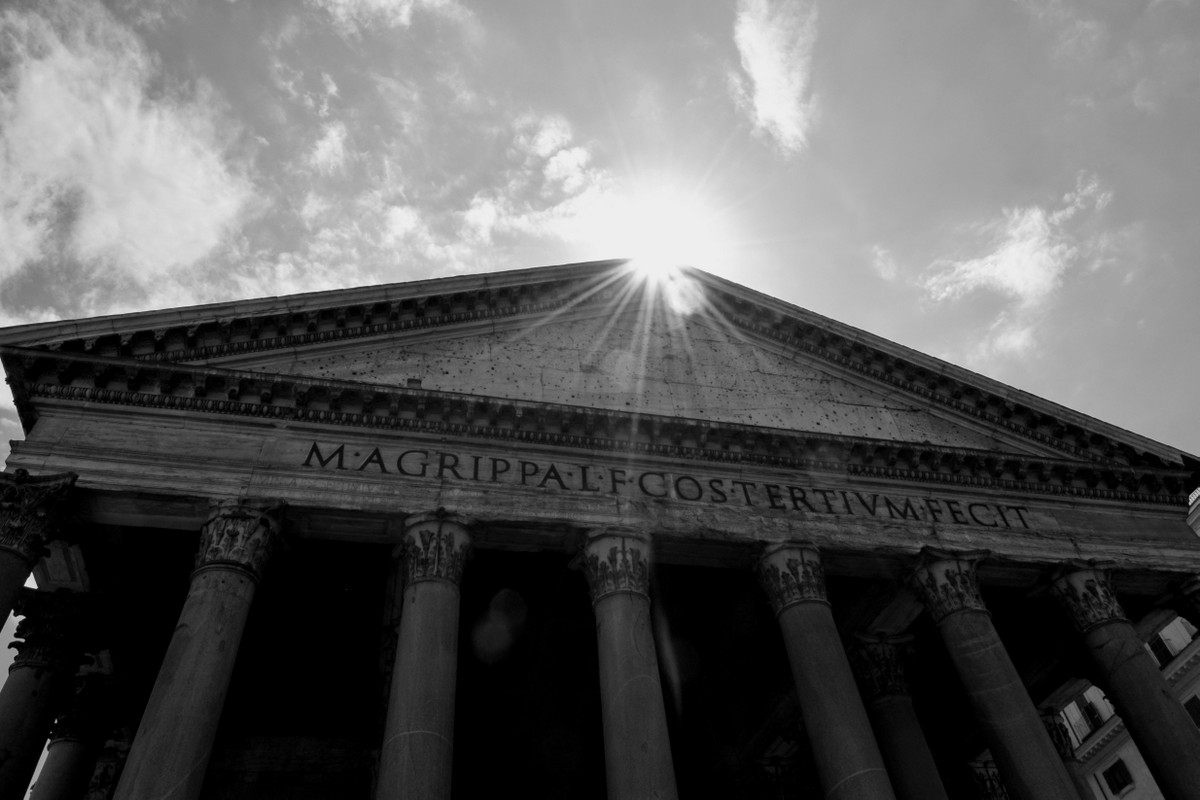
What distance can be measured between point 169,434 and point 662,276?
8.50 meters

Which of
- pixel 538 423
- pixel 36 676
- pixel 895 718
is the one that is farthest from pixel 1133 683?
pixel 36 676

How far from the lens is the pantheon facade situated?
397 inches

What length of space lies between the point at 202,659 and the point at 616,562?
483cm

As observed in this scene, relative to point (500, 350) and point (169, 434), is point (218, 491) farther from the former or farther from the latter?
point (500, 350)

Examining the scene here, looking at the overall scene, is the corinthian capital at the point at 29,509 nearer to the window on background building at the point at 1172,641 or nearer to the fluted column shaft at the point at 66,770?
the fluted column shaft at the point at 66,770

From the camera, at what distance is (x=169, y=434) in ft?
36.1

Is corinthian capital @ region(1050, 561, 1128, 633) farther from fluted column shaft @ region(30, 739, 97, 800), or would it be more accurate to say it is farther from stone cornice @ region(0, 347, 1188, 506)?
fluted column shaft @ region(30, 739, 97, 800)

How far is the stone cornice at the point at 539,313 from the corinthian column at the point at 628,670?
15.2 ft

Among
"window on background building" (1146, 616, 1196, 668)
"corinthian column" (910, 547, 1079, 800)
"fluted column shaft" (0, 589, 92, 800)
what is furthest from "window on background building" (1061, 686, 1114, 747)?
"fluted column shaft" (0, 589, 92, 800)

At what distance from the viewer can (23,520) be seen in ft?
31.4

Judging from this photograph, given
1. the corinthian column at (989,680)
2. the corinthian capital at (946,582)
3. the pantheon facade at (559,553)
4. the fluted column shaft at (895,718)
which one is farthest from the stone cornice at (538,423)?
the fluted column shaft at (895,718)

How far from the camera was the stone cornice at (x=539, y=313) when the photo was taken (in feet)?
37.6

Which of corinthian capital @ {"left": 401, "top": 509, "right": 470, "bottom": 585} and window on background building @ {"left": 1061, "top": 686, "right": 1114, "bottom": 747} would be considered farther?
window on background building @ {"left": 1061, "top": 686, "right": 1114, "bottom": 747}

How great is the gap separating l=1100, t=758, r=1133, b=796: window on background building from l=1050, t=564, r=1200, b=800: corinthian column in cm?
2213
